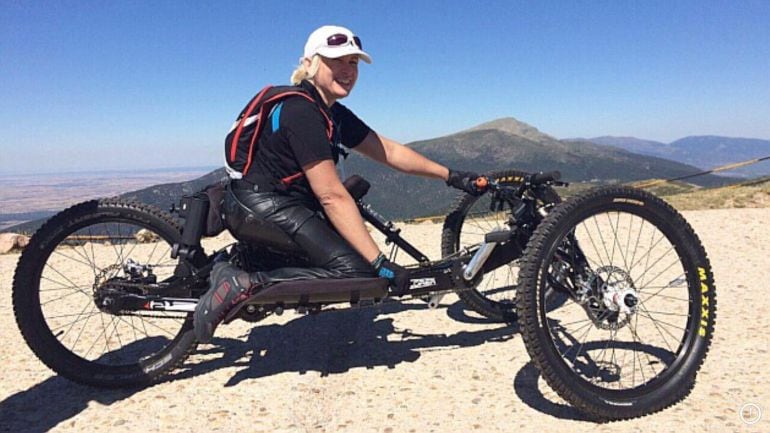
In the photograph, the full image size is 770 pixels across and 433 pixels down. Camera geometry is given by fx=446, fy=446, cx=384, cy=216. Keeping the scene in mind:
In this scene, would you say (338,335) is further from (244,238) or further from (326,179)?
(326,179)

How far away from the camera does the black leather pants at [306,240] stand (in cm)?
347

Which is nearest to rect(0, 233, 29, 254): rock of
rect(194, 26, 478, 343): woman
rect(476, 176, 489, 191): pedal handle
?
rect(194, 26, 478, 343): woman

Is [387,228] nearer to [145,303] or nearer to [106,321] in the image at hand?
[145,303]

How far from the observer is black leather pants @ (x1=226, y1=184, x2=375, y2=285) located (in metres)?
3.47

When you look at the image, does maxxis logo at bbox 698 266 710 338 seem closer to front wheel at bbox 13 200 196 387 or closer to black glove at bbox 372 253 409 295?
black glove at bbox 372 253 409 295

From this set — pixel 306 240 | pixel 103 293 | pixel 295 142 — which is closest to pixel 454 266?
pixel 306 240

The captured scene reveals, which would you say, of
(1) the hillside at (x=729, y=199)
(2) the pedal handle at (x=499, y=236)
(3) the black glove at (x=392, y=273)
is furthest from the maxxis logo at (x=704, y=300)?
(1) the hillside at (x=729, y=199)

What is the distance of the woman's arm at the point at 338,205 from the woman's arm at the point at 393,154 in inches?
51.6

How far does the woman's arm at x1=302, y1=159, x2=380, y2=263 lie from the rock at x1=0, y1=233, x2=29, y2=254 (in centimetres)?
976

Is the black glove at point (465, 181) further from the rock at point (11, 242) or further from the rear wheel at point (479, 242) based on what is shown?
the rock at point (11, 242)

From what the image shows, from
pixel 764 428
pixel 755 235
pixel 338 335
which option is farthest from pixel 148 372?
pixel 755 235

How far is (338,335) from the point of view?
4723mm

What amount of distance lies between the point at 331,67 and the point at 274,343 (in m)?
2.78

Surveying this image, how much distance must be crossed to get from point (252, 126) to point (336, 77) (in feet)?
2.62
